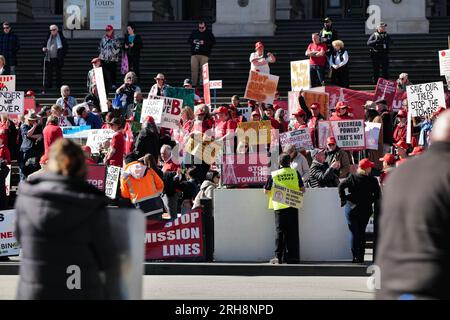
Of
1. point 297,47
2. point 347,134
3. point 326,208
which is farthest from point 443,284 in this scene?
point 297,47

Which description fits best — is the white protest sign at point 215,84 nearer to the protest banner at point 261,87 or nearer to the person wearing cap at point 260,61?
the person wearing cap at point 260,61

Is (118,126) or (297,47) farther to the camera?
(297,47)

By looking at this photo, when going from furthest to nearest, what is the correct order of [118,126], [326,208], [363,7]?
[363,7] → [118,126] → [326,208]

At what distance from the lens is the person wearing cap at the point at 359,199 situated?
16.4 m

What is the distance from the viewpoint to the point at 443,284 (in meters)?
5.59

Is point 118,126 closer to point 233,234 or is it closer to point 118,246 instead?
point 233,234

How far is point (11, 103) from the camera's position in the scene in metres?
23.5

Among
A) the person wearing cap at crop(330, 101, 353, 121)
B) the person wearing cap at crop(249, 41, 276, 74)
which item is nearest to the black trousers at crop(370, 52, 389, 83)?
the person wearing cap at crop(249, 41, 276, 74)

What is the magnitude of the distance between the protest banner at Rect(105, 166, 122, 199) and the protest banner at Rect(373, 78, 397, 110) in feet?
24.4

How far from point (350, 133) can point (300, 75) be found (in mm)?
4284

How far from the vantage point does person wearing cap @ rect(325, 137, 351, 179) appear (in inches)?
734

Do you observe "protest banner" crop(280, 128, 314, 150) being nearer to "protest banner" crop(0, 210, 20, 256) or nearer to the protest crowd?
the protest crowd
